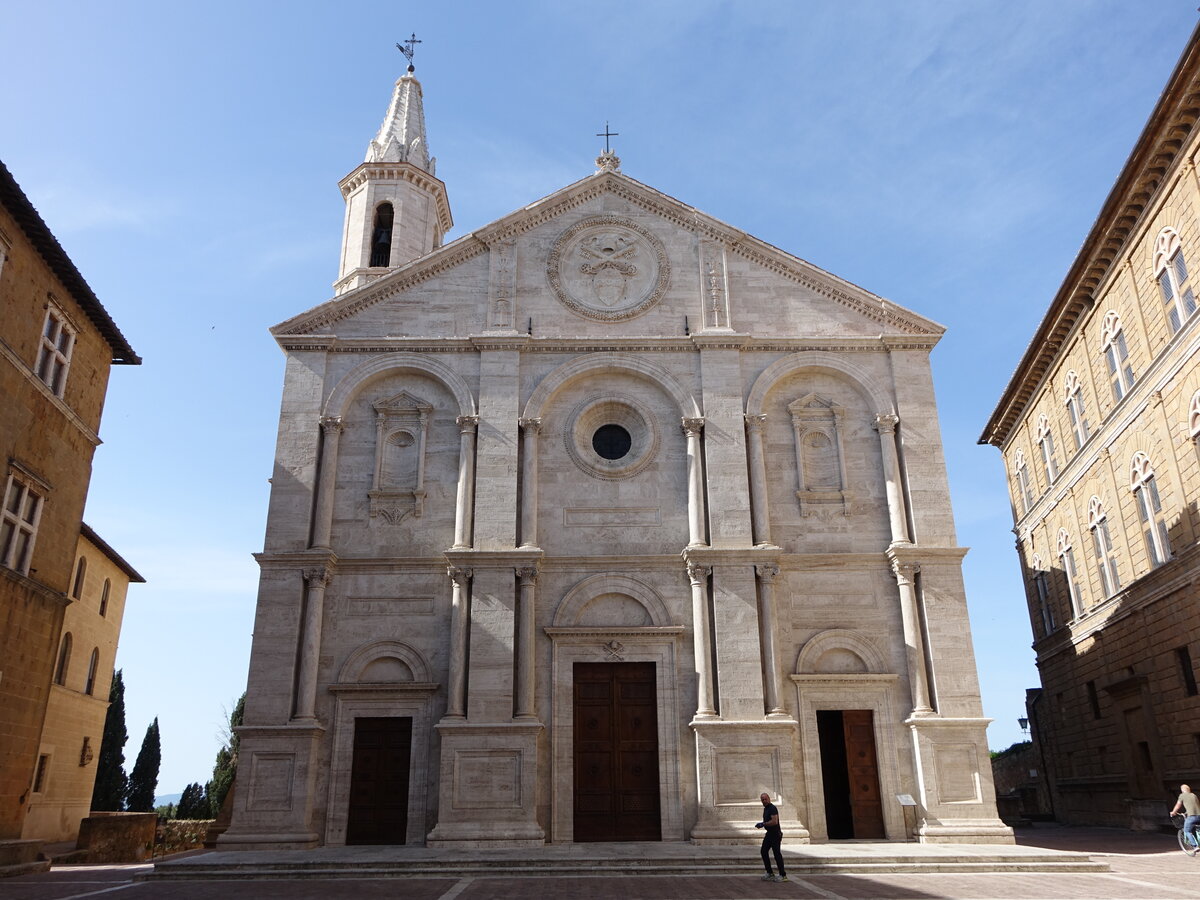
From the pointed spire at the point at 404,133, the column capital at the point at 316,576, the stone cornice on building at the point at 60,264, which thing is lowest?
the column capital at the point at 316,576

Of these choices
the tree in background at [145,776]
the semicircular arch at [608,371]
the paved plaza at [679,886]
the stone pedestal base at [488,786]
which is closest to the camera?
the paved plaza at [679,886]

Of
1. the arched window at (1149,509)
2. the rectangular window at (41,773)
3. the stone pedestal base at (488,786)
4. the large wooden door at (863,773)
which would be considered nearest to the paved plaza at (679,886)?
the large wooden door at (863,773)

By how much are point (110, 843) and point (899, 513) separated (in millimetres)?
21012

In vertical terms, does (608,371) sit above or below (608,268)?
below

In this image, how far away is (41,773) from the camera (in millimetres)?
28703

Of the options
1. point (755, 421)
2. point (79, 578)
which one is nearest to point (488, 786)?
point (755, 421)

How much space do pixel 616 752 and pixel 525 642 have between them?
3.32m

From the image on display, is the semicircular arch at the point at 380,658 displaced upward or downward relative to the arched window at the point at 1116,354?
downward

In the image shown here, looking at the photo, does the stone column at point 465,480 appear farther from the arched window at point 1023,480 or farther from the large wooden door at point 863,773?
the arched window at point 1023,480

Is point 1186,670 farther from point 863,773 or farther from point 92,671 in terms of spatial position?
point 92,671

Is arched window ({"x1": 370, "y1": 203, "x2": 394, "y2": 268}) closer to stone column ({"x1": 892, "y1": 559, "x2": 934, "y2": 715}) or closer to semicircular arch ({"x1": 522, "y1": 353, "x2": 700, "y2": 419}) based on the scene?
semicircular arch ({"x1": 522, "y1": 353, "x2": 700, "y2": 419})

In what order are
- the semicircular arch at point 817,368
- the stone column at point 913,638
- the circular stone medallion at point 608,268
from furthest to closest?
1. the circular stone medallion at point 608,268
2. the semicircular arch at point 817,368
3. the stone column at point 913,638

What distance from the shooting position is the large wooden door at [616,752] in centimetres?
2169

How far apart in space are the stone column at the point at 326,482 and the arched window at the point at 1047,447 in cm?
2603
